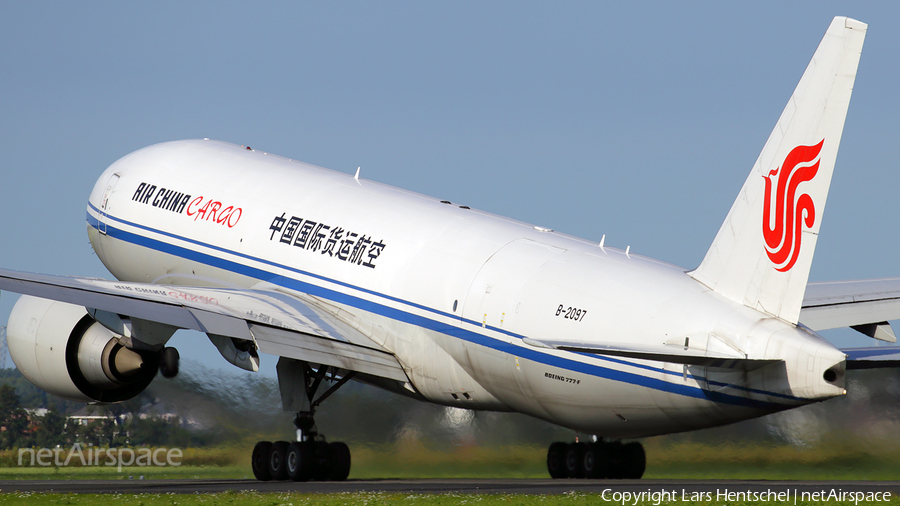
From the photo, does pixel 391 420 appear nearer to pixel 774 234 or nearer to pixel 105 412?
pixel 105 412

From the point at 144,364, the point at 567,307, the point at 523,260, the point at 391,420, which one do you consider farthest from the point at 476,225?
the point at 144,364

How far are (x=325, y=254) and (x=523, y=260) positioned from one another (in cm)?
460

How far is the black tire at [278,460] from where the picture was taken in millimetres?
21938

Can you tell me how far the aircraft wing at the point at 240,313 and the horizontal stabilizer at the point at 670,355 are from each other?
258 inches

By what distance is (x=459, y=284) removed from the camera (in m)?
19.9

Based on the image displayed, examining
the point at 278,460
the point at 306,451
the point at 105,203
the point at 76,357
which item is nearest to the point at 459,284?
the point at 306,451

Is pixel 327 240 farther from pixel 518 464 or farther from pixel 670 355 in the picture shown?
pixel 670 355

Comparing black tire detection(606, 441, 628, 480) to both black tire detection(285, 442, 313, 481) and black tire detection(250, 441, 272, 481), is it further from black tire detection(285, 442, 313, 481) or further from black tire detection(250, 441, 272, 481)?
black tire detection(250, 441, 272, 481)

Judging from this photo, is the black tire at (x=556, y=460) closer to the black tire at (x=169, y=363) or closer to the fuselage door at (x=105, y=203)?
the black tire at (x=169, y=363)

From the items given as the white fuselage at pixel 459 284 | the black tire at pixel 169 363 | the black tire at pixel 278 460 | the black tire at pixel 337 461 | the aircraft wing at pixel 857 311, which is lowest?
the black tire at pixel 278 460

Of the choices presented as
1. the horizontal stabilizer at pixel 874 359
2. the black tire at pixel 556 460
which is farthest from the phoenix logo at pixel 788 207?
the black tire at pixel 556 460

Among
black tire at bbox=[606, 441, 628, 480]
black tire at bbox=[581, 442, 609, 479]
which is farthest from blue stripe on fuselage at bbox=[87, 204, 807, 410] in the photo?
black tire at bbox=[606, 441, 628, 480]

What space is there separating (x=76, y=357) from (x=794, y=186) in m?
14.3

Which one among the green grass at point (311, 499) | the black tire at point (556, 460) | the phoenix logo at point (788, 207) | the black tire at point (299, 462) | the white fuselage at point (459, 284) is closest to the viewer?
the green grass at point (311, 499)
